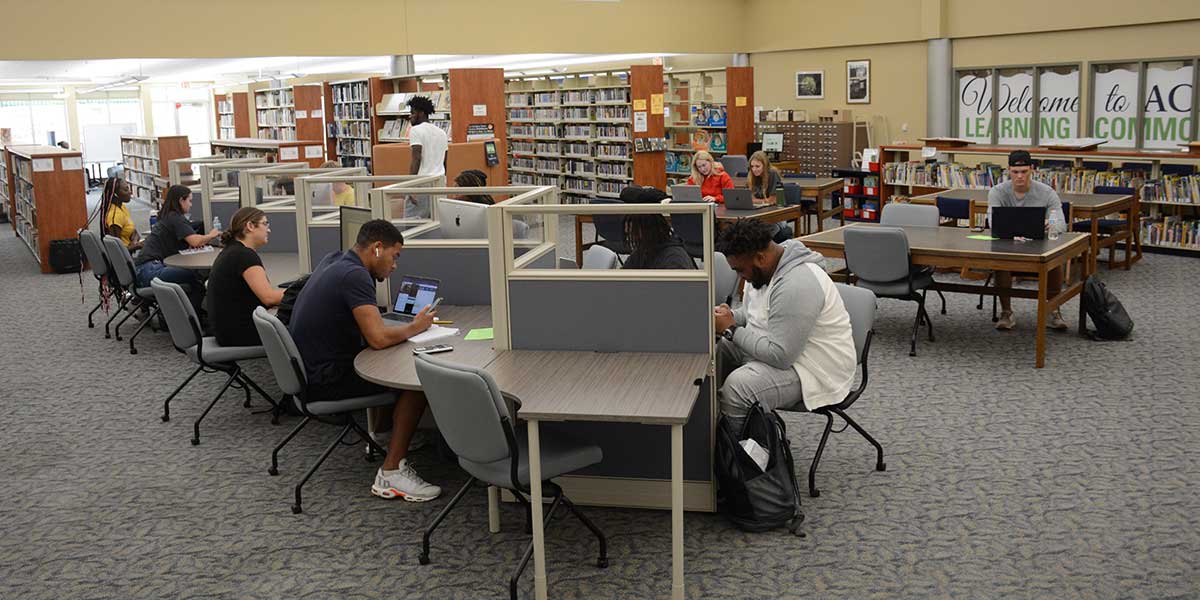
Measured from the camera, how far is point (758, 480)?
389 centimetres

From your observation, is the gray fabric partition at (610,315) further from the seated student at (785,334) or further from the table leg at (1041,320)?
the table leg at (1041,320)

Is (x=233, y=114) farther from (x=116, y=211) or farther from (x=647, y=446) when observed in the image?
(x=647, y=446)

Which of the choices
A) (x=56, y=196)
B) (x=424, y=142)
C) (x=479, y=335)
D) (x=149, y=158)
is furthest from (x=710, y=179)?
(x=149, y=158)

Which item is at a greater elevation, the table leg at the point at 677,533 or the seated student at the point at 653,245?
the seated student at the point at 653,245

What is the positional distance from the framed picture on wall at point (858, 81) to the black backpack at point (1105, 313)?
28.5 ft

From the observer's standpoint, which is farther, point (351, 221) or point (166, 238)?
point (166, 238)

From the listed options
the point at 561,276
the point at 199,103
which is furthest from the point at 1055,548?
the point at 199,103

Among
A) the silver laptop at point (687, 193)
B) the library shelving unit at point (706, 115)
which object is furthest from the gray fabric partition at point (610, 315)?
the library shelving unit at point (706, 115)

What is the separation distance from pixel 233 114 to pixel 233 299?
1700 centimetres

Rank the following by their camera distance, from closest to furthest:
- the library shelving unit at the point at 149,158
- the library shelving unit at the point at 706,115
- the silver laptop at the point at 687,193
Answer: the silver laptop at the point at 687,193 < the library shelving unit at the point at 706,115 < the library shelving unit at the point at 149,158

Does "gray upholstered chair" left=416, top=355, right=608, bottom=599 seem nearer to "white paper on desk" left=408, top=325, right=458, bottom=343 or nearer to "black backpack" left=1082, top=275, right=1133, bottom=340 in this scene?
"white paper on desk" left=408, top=325, right=458, bottom=343

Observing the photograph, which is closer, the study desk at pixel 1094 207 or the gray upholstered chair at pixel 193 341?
the gray upholstered chair at pixel 193 341

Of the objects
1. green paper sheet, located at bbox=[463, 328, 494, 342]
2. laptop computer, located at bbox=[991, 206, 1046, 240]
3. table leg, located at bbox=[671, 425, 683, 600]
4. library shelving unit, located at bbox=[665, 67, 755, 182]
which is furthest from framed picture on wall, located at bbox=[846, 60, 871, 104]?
table leg, located at bbox=[671, 425, 683, 600]

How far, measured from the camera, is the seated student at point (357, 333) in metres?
4.30
